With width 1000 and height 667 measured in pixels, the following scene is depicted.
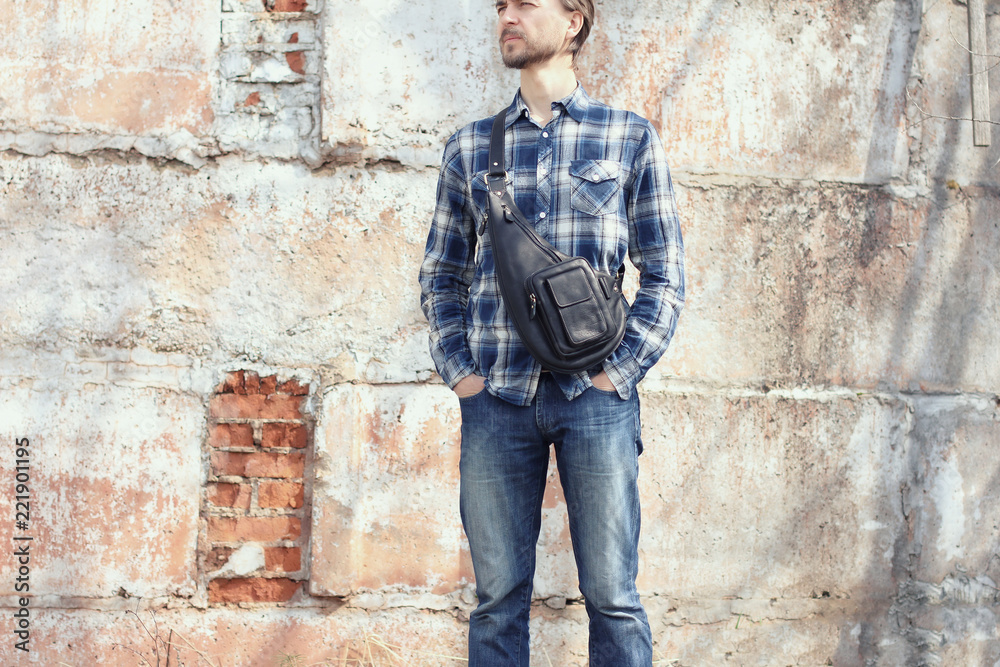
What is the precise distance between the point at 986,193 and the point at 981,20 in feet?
2.10

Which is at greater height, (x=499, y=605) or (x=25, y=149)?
(x=25, y=149)

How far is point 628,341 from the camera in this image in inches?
70.7

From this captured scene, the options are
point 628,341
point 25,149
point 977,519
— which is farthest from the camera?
point 977,519

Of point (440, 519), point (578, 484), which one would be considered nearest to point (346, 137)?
point (440, 519)

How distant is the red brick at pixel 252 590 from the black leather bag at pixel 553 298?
57.9 inches

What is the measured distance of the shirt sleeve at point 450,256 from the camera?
6.51ft

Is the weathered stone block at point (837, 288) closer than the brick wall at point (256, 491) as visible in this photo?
No

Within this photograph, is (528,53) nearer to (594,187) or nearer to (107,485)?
(594,187)

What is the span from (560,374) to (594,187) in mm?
455

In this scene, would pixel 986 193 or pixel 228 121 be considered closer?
pixel 228 121

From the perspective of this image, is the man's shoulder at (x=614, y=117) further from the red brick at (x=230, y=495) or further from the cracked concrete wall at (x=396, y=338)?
the red brick at (x=230, y=495)

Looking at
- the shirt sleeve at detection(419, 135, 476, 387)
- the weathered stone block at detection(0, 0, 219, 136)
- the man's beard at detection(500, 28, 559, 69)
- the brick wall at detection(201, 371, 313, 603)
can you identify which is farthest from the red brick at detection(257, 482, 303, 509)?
the man's beard at detection(500, 28, 559, 69)

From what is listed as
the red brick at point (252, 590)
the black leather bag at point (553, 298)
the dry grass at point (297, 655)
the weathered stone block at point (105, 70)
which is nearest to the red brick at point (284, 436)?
the red brick at point (252, 590)

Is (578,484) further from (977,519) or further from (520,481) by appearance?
(977,519)
